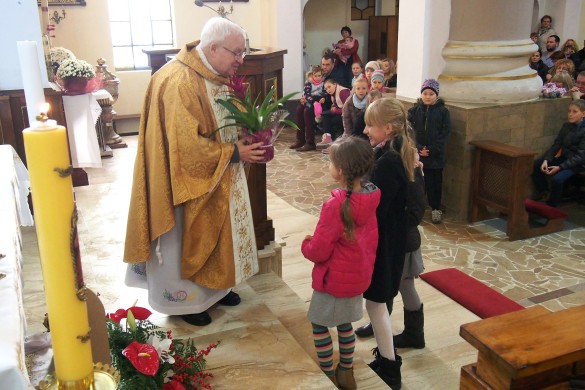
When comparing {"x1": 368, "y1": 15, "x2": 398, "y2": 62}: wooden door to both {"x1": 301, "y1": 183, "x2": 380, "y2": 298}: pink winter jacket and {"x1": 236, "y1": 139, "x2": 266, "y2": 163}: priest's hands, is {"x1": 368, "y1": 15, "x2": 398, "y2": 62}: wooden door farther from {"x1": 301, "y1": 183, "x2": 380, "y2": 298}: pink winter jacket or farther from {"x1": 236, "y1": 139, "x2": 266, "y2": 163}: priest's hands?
{"x1": 301, "y1": 183, "x2": 380, "y2": 298}: pink winter jacket

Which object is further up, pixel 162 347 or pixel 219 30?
pixel 219 30

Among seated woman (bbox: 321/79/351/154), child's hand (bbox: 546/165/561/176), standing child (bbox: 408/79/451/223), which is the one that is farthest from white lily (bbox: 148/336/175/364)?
seated woman (bbox: 321/79/351/154)

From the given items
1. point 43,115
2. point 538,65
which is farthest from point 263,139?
point 538,65

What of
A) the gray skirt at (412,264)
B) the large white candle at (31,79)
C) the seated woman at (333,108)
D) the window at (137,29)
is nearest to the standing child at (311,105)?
the seated woman at (333,108)

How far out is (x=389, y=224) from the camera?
2801mm

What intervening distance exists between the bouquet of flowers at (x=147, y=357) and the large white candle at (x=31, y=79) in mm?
783

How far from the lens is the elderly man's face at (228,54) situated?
2766mm

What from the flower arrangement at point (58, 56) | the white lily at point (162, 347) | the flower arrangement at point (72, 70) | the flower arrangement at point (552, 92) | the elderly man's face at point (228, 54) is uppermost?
the elderly man's face at point (228, 54)

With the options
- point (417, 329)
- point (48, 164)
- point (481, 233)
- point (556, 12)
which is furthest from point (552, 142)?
point (48, 164)

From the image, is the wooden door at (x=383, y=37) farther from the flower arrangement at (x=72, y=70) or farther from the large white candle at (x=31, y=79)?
the large white candle at (x=31, y=79)

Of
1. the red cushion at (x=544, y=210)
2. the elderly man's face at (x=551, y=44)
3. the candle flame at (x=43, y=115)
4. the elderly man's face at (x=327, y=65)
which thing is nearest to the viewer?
the candle flame at (x=43, y=115)

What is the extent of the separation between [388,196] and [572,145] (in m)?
4.02

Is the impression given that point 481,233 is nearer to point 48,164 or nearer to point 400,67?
point 400,67

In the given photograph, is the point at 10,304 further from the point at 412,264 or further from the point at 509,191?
the point at 509,191
